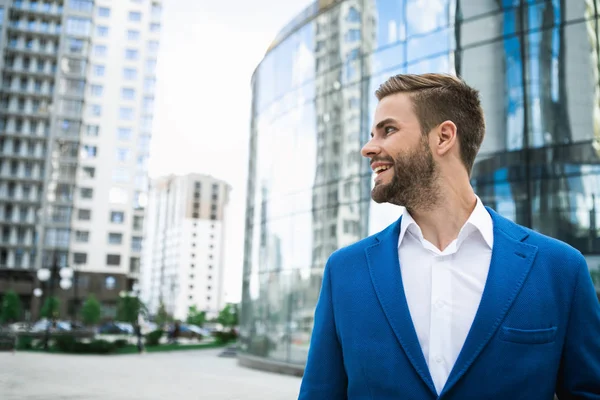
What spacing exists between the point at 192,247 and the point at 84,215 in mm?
100682

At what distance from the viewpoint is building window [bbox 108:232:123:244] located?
77.4m

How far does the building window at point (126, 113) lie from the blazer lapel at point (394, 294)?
83.1m

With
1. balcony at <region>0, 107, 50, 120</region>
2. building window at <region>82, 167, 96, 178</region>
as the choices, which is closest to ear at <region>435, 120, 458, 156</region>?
balcony at <region>0, 107, 50, 120</region>

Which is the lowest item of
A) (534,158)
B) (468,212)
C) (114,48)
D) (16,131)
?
(468,212)

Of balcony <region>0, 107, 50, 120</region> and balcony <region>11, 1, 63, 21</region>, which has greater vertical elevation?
balcony <region>11, 1, 63, 21</region>

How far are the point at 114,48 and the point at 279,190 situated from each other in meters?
66.6

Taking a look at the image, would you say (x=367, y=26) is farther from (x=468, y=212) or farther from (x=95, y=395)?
(x=468, y=212)

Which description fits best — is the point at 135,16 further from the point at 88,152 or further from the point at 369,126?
the point at 369,126

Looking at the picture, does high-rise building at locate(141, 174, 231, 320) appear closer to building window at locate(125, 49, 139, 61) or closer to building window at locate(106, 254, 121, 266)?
building window at locate(106, 254, 121, 266)

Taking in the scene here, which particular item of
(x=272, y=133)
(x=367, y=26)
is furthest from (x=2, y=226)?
(x=367, y=26)

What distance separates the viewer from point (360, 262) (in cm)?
199

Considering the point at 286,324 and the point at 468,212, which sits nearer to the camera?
the point at 468,212

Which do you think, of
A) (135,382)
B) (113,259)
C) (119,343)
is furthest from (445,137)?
(113,259)

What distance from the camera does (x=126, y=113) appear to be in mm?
81188
